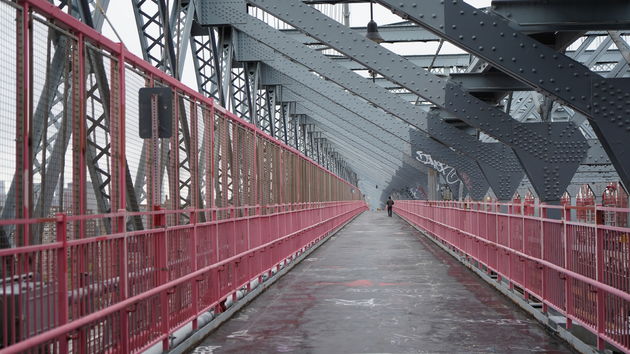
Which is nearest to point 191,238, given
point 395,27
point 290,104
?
point 395,27

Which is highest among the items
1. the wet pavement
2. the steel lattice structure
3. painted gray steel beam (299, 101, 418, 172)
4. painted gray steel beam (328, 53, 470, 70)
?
painted gray steel beam (328, 53, 470, 70)

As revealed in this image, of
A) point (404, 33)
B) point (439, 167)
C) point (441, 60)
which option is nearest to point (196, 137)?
point (404, 33)

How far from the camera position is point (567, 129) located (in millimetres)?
16078

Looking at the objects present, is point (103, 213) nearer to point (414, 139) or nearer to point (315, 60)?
point (315, 60)

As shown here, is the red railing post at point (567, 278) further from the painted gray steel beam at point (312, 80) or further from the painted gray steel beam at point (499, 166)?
the painted gray steel beam at point (312, 80)

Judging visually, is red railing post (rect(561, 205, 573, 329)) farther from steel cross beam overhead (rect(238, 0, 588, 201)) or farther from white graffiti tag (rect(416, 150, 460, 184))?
white graffiti tag (rect(416, 150, 460, 184))

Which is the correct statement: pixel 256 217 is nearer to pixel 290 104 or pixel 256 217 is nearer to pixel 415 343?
pixel 415 343

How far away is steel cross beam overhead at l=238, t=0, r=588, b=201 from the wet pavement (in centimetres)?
262

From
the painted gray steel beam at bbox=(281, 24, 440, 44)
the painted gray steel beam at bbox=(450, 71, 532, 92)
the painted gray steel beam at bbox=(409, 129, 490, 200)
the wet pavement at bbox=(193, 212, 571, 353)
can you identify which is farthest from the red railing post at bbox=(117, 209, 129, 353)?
the painted gray steel beam at bbox=(281, 24, 440, 44)

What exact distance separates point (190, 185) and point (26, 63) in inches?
183

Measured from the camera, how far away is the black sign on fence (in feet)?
25.5

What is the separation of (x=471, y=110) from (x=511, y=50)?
237 inches

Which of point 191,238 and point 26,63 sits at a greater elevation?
point 26,63

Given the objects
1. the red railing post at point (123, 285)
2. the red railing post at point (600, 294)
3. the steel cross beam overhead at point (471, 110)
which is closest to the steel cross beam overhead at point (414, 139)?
the steel cross beam overhead at point (471, 110)
